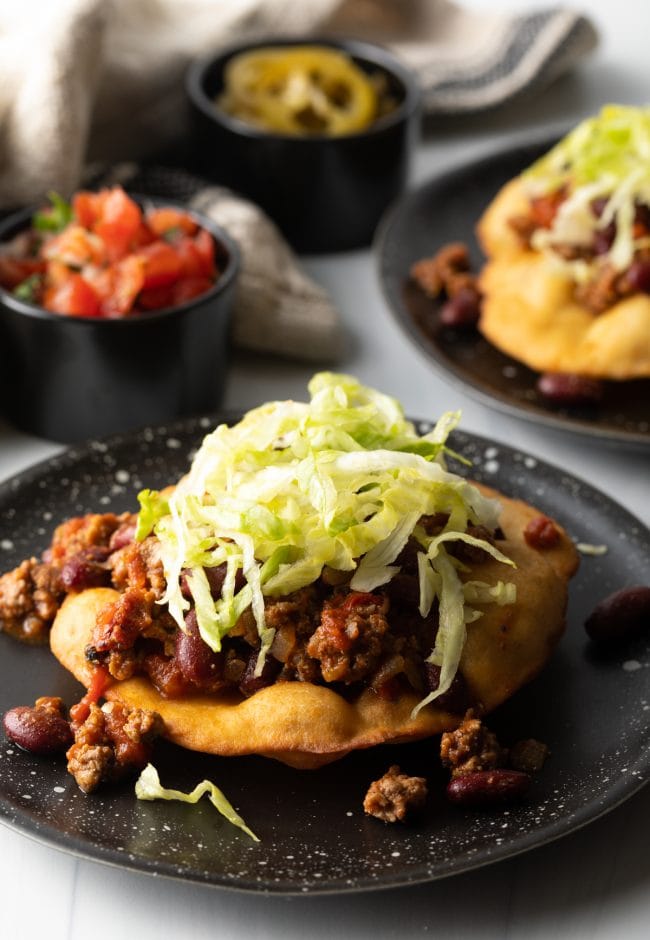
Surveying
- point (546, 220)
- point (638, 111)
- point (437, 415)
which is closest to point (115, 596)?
point (437, 415)

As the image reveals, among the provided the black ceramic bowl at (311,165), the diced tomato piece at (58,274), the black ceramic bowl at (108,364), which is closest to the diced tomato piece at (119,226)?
the diced tomato piece at (58,274)

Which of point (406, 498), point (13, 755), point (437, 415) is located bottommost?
point (437, 415)

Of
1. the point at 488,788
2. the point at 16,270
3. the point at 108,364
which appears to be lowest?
the point at 108,364

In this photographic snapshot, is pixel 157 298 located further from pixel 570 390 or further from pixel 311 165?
pixel 570 390

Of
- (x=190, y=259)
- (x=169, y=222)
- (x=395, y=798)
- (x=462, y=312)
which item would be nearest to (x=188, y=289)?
(x=190, y=259)

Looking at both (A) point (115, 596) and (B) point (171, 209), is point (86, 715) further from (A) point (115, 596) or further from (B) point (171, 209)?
(B) point (171, 209)

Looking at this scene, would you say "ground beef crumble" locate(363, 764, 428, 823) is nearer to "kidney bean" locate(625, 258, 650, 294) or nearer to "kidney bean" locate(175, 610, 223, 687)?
"kidney bean" locate(175, 610, 223, 687)

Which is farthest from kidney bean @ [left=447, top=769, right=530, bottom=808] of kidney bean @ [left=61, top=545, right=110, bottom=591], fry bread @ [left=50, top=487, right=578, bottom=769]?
kidney bean @ [left=61, top=545, right=110, bottom=591]
